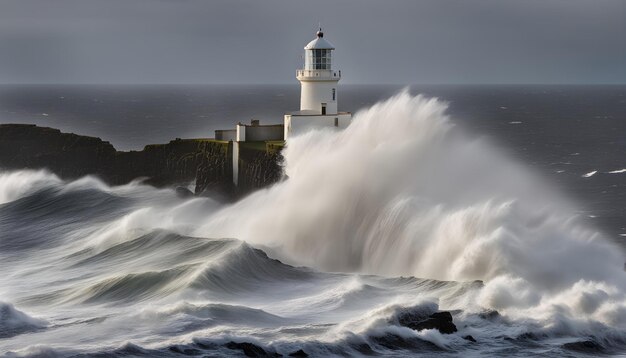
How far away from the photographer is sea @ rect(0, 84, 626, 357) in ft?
67.9

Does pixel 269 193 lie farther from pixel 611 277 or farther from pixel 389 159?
pixel 611 277

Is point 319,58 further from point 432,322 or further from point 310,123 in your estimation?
point 432,322

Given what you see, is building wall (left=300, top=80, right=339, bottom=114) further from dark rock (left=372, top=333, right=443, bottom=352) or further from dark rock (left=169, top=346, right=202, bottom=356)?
dark rock (left=169, top=346, right=202, bottom=356)

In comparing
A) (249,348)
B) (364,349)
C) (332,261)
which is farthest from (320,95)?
(249,348)

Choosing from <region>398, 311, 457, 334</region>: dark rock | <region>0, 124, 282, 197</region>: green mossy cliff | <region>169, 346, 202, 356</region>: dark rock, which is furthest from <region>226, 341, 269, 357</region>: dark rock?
<region>0, 124, 282, 197</region>: green mossy cliff

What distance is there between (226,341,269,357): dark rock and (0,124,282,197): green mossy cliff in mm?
16314

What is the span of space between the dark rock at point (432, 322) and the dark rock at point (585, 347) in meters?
2.29

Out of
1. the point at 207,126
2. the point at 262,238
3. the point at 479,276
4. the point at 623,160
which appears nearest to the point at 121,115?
the point at 207,126

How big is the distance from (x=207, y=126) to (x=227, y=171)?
5215 centimetres

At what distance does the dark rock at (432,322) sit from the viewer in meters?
21.0

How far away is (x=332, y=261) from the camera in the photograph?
2961 cm

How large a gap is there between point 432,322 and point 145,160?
2477 cm

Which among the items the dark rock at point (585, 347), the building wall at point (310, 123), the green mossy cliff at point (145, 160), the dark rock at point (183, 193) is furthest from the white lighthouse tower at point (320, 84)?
the dark rock at point (585, 347)

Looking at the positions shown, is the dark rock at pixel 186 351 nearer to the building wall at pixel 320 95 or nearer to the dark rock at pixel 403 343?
the dark rock at pixel 403 343
